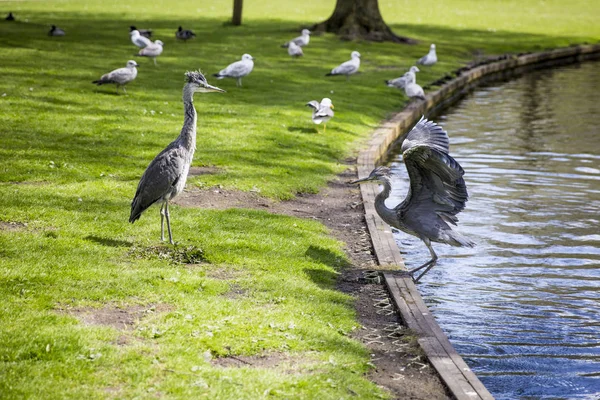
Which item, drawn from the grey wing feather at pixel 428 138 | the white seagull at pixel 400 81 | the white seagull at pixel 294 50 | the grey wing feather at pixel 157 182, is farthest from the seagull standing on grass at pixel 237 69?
the grey wing feather at pixel 428 138

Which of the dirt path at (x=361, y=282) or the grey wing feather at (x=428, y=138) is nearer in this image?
the dirt path at (x=361, y=282)

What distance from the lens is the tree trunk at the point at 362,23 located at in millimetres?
35000

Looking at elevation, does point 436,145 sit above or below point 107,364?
above

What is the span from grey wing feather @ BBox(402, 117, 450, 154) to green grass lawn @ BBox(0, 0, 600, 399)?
6.18 ft

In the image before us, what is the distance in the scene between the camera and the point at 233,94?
2144 centimetres

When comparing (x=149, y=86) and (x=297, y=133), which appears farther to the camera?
(x=149, y=86)

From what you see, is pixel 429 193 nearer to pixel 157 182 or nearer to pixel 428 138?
pixel 428 138

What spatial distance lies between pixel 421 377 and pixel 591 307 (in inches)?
146

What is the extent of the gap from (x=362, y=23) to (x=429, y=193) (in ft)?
87.1

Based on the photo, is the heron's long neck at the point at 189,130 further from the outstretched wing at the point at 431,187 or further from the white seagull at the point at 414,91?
the white seagull at the point at 414,91

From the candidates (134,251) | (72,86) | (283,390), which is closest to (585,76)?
(72,86)

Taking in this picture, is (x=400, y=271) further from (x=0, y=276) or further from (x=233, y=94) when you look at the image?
(x=233, y=94)

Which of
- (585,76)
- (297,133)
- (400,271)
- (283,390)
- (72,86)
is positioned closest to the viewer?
(283,390)

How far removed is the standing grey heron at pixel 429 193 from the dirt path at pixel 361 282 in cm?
80
